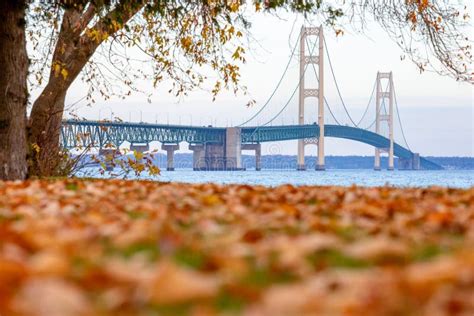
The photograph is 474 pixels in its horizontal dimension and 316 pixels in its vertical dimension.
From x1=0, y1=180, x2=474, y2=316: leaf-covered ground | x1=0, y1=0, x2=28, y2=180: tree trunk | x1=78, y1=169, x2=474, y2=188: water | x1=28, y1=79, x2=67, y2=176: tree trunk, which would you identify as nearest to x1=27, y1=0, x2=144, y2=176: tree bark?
x1=28, y1=79, x2=67, y2=176: tree trunk

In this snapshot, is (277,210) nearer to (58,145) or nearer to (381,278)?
(381,278)

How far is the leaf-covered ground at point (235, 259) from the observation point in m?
1.57

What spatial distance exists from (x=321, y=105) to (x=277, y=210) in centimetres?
4690

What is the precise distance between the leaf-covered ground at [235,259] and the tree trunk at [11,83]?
4.27 m

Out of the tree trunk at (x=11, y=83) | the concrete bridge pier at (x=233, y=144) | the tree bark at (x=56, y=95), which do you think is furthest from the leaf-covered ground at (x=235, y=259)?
the concrete bridge pier at (x=233, y=144)

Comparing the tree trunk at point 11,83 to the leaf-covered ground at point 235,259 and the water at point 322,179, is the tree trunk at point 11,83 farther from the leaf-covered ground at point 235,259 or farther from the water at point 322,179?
the water at point 322,179

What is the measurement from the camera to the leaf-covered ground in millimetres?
1568

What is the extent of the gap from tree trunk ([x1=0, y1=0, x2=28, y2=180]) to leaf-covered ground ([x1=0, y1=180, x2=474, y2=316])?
427 cm

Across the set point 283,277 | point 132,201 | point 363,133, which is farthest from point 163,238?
point 363,133

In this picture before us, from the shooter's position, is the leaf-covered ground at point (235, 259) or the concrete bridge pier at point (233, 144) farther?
the concrete bridge pier at point (233, 144)

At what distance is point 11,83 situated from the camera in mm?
8594

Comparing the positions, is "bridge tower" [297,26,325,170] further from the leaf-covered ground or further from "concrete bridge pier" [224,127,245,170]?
the leaf-covered ground

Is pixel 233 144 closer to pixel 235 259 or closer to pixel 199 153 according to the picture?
pixel 199 153

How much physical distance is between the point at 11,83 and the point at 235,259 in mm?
6968
